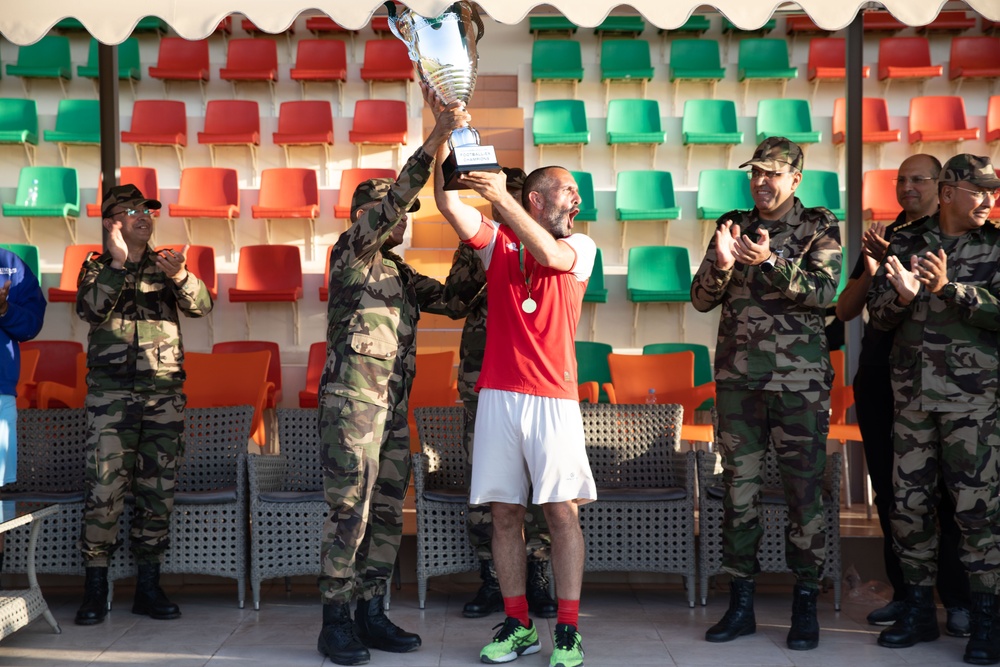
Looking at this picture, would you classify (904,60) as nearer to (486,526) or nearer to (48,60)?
(486,526)

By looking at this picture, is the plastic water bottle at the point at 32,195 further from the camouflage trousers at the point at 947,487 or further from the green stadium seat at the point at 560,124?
the camouflage trousers at the point at 947,487

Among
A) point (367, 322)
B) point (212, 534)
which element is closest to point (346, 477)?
point (367, 322)

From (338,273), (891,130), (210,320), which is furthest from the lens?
(891,130)

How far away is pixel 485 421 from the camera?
3.21m

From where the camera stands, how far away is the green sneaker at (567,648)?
318 cm

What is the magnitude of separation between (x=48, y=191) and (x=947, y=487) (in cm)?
736

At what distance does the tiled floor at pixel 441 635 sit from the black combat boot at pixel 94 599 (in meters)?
0.05

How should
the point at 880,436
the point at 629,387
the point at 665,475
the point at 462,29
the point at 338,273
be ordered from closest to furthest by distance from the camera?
the point at 462,29, the point at 338,273, the point at 880,436, the point at 665,475, the point at 629,387

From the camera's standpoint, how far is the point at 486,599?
13.0 feet

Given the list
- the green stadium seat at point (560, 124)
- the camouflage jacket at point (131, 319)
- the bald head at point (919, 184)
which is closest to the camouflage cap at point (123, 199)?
the camouflage jacket at point (131, 319)

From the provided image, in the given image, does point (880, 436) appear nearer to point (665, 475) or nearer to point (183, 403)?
point (665, 475)

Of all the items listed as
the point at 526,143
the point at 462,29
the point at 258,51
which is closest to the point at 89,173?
the point at 258,51

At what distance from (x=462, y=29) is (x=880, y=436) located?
7.79 ft

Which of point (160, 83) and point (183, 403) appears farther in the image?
point (160, 83)
